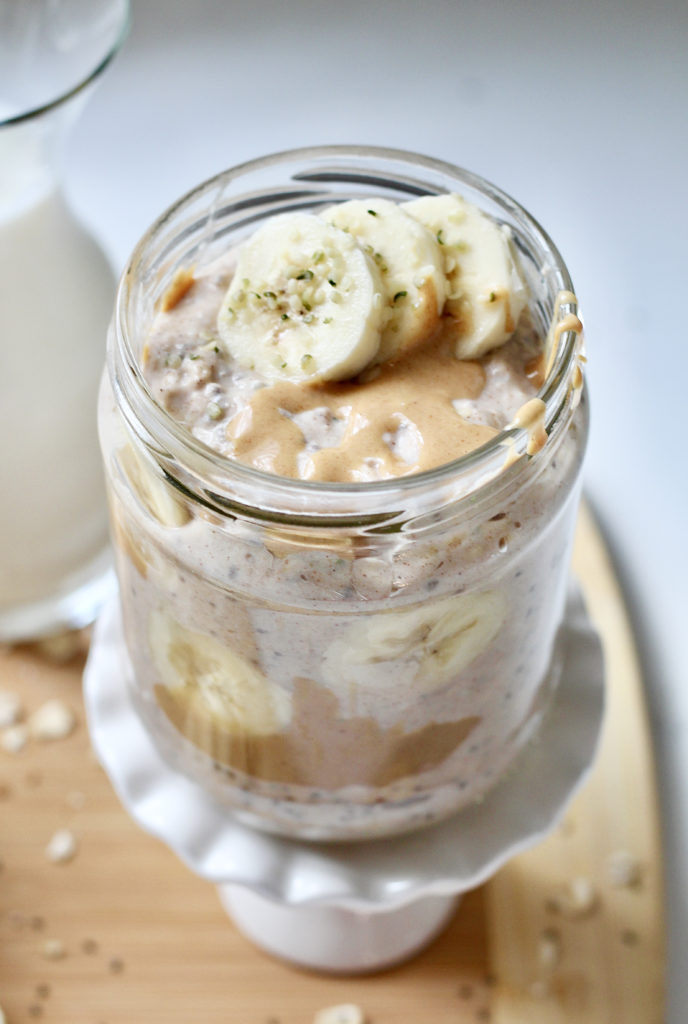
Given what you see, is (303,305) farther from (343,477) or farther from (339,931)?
(339,931)

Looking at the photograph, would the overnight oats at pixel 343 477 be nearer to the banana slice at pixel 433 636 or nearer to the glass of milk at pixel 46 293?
the banana slice at pixel 433 636

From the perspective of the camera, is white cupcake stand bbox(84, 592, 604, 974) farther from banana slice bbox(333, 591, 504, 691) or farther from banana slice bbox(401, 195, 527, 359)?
banana slice bbox(401, 195, 527, 359)

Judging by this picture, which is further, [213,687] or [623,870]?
[623,870]

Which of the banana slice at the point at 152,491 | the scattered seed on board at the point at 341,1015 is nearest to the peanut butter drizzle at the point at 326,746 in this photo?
the banana slice at the point at 152,491

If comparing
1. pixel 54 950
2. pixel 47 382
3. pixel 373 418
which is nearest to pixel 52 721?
pixel 54 950

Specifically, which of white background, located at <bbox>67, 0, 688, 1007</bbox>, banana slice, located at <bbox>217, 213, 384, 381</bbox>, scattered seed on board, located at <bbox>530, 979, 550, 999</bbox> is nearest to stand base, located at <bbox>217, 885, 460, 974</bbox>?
scattered seed on board, located at <bbox>530, 979, 550, 999</bbox>

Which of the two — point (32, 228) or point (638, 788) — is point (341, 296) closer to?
point (32, 228)

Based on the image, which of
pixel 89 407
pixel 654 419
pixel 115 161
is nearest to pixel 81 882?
pixel 89 407
